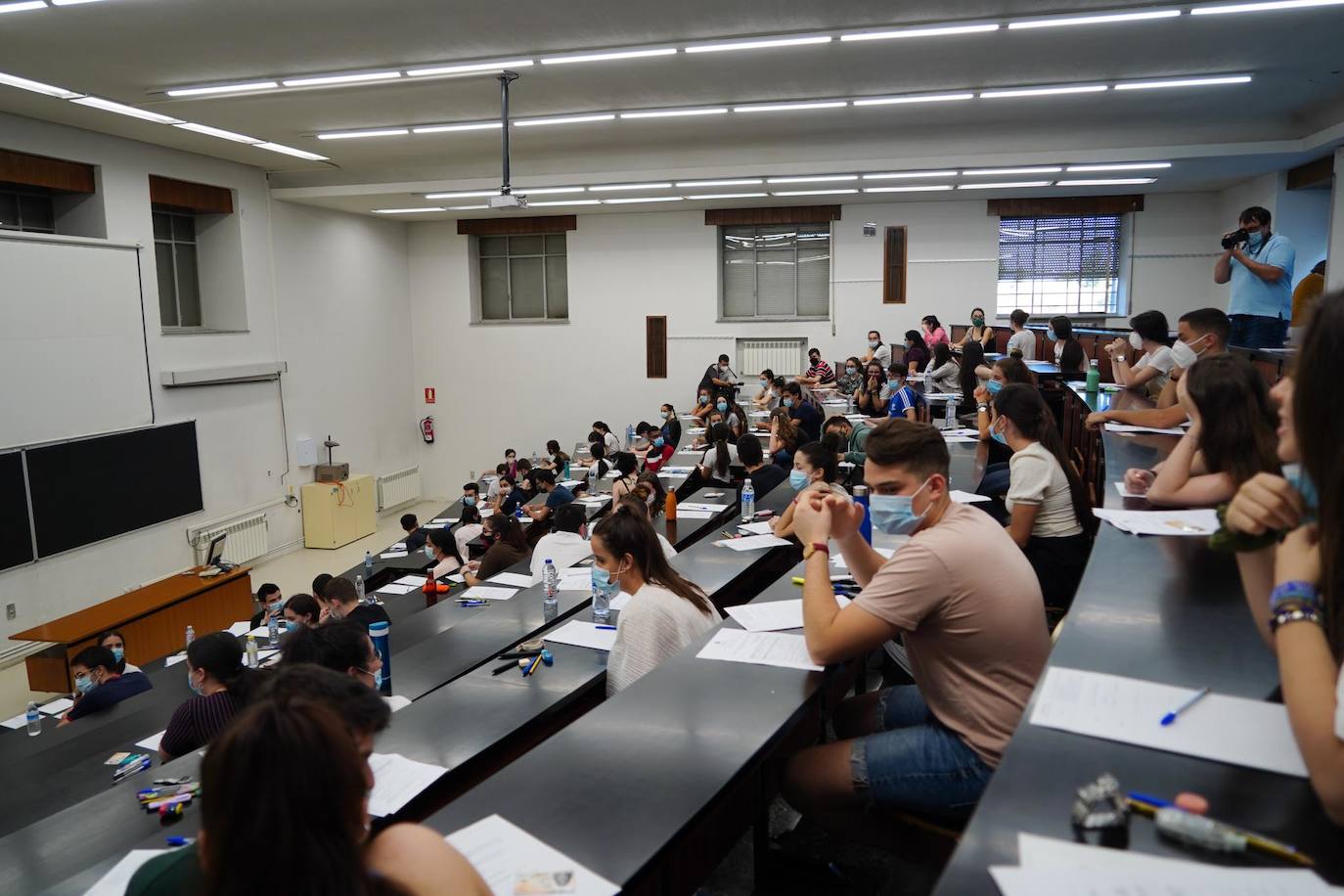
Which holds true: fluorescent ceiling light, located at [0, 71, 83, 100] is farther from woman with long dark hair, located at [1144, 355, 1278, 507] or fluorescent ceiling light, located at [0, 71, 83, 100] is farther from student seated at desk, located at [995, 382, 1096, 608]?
woman with long dark hair, located at [1144, 355, 1278, 507]

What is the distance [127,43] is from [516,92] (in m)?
3.05

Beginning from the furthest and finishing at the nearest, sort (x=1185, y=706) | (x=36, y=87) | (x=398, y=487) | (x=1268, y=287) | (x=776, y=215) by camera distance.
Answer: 1. (x=398, y=487)
2. (x=776, y=215)
3. (x=36, y=87)
4. (x=1268, y=287)
5. (x=1185, y=706)

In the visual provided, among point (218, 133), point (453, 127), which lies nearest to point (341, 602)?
point (453, 127)

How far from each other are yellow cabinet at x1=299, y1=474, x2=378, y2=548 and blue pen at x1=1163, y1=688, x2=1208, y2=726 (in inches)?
479

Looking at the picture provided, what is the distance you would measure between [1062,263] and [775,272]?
4.47m

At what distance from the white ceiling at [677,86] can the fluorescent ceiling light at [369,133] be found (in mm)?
108

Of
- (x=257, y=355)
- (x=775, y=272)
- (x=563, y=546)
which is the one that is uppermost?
(x=775, y=272)

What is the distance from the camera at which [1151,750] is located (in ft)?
4.58

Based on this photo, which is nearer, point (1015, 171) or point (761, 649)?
point (761, 649)

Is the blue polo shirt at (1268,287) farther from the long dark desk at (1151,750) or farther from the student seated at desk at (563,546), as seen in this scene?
the student seated at desk at (563,546)

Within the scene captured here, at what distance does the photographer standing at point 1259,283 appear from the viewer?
5.41 meters

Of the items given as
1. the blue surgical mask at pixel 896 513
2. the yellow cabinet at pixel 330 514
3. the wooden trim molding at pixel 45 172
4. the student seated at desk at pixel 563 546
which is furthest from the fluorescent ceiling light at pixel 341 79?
the yellow cabinet at pixel 330 514

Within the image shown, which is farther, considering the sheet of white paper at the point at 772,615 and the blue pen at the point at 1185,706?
the sheet of white paper at the point at 772,615

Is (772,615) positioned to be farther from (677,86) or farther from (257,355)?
(257,355)
